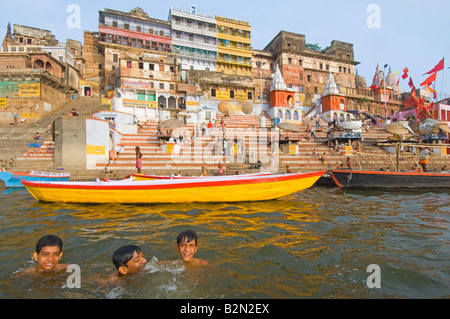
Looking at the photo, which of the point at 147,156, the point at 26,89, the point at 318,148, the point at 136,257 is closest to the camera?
the point at 136,257

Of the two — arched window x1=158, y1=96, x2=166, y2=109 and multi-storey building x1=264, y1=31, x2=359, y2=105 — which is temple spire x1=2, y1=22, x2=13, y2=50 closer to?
arched window x1=158, y1=96, x2=166, y2=109

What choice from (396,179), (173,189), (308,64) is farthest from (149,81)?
(308,64)

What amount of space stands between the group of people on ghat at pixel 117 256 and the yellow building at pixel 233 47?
Answer: 46.3m

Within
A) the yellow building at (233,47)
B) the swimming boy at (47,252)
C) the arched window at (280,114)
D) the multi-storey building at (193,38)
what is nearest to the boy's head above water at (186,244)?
the swimming boy at (47,252)

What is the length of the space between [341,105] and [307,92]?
9.60 metres

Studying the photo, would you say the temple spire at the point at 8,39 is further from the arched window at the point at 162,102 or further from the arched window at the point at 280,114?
the arched window at the point at 280,114

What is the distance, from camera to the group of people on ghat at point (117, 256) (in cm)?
337

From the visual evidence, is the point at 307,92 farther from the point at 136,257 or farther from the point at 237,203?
the point at 136,257

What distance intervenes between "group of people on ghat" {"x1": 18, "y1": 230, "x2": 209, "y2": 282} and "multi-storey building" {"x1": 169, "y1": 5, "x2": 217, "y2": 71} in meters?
44.1

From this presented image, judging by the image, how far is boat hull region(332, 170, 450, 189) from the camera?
13.6 meters

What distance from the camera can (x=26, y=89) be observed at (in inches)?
1131

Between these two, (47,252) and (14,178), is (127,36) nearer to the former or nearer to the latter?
(14,178)

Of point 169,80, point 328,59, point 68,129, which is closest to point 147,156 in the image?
point 68,129

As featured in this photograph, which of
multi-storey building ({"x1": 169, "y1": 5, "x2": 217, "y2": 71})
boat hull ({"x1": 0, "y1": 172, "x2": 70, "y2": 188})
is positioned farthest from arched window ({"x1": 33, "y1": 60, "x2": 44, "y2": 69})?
boat hull ({"x1": 0, "y1": 172, "x2": 70, "y2": 188})
